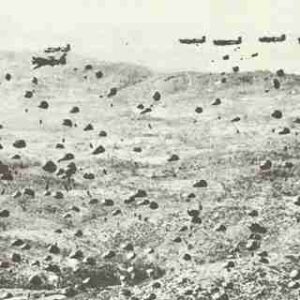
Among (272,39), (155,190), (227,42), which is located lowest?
(155,190)

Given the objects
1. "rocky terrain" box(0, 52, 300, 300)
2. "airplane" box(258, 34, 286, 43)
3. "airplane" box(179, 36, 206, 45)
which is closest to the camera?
"rocky terrain" box(0, 52, 300, 300)

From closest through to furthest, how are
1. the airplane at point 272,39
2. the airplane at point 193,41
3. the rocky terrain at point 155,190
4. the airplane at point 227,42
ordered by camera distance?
the rocky terrain at point 155,190, the airplane at point 272,39, the airplane at point 227,42, the airplane at point 193,41

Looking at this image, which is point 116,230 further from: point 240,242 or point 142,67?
point 142,67

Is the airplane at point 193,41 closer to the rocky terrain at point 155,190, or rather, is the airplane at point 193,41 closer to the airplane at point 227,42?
the airplane at point 227,42

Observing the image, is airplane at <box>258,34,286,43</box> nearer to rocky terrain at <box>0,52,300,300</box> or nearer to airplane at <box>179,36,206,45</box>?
rocky terrain at <box>0,52,300,300</box>

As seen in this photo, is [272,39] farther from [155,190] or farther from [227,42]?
[155,190]

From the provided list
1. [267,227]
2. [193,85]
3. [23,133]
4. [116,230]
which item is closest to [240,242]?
[267,227]

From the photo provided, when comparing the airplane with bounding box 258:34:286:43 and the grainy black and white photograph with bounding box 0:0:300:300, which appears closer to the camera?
the grainy black and white photograph with bounding box 0:0:300:300

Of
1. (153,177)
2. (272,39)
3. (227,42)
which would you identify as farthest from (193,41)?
(153,177)
